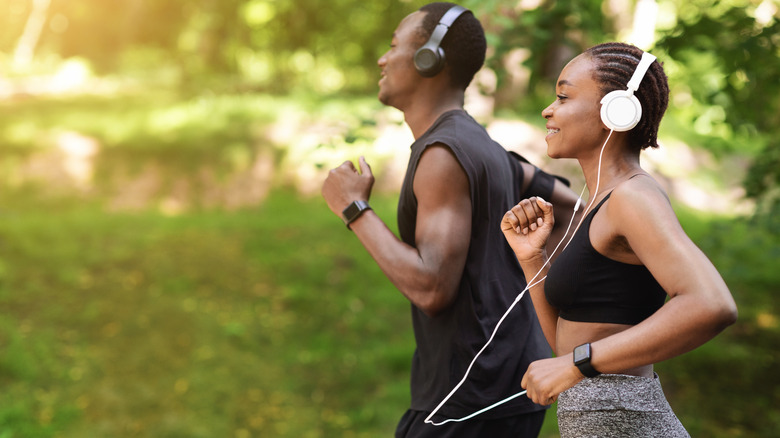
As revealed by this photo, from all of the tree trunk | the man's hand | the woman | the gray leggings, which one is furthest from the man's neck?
the tree trunk

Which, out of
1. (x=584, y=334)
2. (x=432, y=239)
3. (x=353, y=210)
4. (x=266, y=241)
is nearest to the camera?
(x=584, y=334)

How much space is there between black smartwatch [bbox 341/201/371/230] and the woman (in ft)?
1.74

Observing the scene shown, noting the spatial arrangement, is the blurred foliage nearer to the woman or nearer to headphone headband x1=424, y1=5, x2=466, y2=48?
headphone headband x1=424, y1=5, x2=466, y2=48

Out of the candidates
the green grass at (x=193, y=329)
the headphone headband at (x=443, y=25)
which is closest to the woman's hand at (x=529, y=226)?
the headphone headband at (x=443, y=25)

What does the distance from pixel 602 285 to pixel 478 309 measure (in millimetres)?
642

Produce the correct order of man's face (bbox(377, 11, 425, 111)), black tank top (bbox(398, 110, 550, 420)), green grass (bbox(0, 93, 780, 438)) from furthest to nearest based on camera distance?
green grass (bbox(0, 93, 780, 438)) → man's face (bbox(377, 11, 425, 111)) → black tank top (bbox(398, 110, 550, 420))

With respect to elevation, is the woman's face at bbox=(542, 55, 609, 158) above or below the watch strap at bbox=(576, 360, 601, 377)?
above

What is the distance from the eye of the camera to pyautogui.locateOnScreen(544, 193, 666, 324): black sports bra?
156cm

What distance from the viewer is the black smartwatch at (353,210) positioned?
2150 mm

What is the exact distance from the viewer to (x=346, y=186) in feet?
7.24

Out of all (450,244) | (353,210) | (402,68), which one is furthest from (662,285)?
(402,68)

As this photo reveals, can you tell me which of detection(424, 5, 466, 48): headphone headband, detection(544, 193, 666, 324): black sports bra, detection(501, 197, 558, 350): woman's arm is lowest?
detection(544, 193, 666, 324): black sports bra

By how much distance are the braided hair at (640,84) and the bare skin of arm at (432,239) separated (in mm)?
572

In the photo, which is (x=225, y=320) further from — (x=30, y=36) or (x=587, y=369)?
(x=30, y=36)
